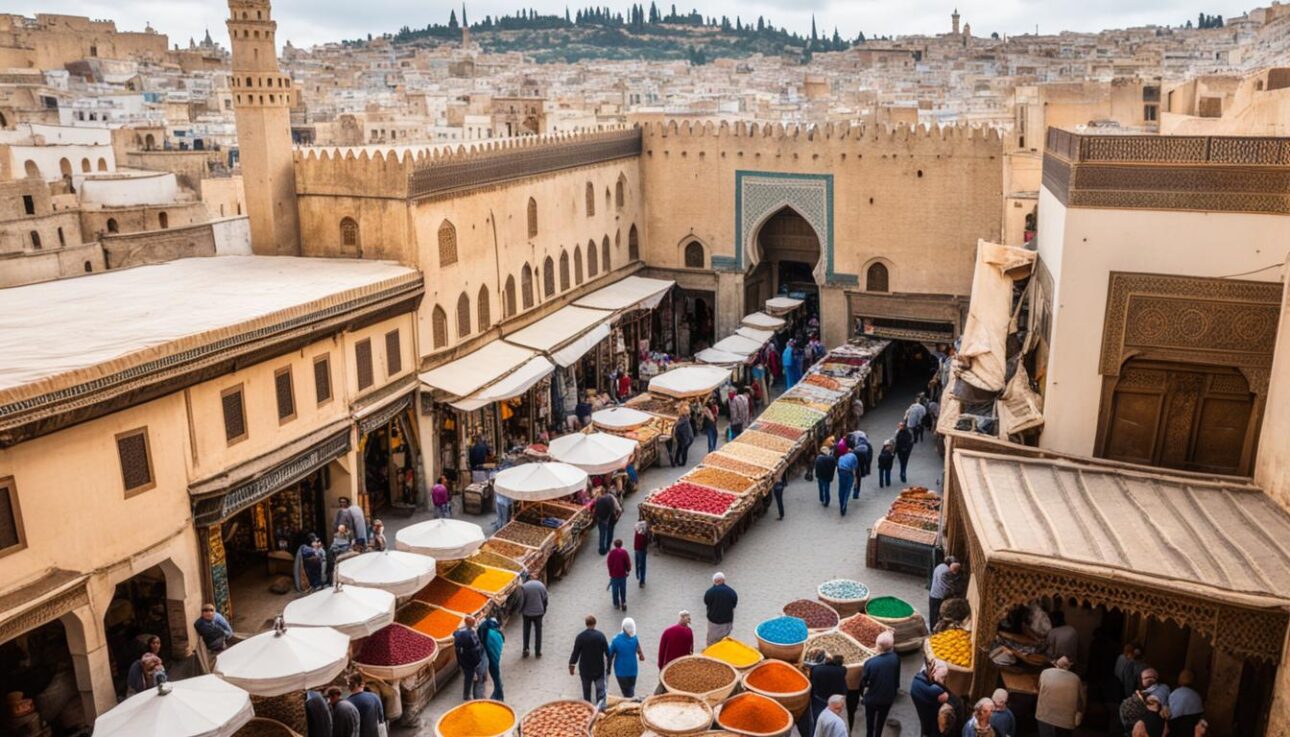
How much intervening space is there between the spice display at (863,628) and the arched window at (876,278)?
13.4 m

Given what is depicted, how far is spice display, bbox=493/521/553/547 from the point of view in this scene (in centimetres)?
1389

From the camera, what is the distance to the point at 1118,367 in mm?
11477

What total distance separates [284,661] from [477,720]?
189 centimetres

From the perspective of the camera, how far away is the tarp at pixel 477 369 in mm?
16594

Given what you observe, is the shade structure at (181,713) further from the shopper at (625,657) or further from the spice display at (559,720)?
the shopper at (625,657)

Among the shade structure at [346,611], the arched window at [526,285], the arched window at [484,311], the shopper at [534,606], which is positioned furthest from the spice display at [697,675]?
the arched window at [526,285]

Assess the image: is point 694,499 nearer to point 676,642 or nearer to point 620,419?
point 620,419

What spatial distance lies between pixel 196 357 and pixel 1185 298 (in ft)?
35.0

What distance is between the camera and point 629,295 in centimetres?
2336

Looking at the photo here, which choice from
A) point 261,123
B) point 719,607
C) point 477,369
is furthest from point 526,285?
point 719,607

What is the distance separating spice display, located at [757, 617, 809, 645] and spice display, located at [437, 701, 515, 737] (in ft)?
9.52

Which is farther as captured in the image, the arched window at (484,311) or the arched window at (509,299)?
the arched window at (509,299)

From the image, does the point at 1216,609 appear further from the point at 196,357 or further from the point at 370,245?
the point at 370,245

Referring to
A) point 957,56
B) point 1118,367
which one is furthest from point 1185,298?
point 957,56
